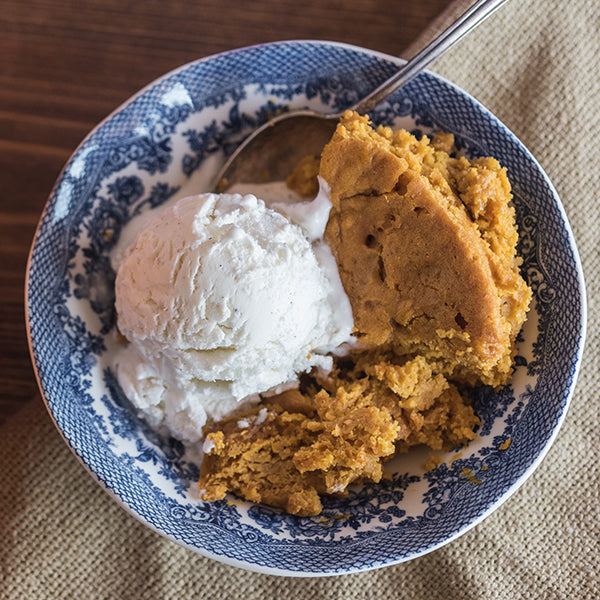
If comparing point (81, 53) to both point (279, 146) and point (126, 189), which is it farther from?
point (279, 146)

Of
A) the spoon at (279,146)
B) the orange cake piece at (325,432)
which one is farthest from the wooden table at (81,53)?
the orange cake piece at (325,432)

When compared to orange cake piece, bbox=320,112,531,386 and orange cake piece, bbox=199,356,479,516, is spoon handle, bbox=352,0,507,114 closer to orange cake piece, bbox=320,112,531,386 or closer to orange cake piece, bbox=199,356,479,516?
orange cake piece, bbox=320,112,531,386

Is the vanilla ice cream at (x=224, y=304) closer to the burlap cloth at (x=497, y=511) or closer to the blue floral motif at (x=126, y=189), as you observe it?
the blue floral motif at (x=126, y=189)

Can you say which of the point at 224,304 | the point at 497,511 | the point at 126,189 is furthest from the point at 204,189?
the point at 497,511

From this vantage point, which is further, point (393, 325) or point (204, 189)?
point (204, 189)

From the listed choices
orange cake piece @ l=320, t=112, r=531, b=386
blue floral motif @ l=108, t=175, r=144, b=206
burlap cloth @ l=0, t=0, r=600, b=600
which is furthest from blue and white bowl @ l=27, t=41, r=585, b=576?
burlap cloth @ l=0, t=0, r=600, b=600

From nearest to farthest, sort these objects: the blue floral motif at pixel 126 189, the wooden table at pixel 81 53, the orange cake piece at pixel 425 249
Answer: the orange cake piece at pixel 425 249, the blue floral motif at pixel 126 189, the wooden table at pixel 81 53
